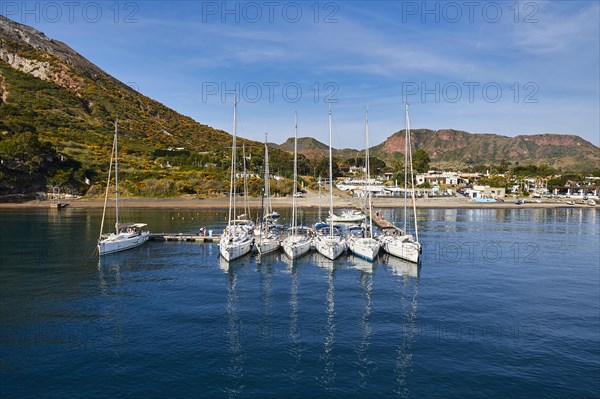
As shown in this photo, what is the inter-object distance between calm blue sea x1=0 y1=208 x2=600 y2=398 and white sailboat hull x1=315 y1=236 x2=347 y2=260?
168 centimetres

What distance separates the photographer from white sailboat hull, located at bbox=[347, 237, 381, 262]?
2002 inches

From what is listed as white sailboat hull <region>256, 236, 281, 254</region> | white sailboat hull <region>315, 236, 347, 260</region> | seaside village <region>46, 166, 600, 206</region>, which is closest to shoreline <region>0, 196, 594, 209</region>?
seaside village <region>46, 166, 600, 206</region>

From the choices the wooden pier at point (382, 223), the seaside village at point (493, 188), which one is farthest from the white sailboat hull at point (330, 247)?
the seaside village at point (493, 188)

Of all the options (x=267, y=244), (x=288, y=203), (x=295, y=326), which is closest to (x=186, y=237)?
(x=267, y=244)

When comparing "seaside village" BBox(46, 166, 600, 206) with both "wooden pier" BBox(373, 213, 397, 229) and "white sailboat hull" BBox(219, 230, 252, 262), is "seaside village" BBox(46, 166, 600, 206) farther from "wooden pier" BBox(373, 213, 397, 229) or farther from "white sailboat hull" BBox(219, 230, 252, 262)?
"white sailboat hull" BBox(219, 230, 252, 262)

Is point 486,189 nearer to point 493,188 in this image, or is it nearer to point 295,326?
point 493,188

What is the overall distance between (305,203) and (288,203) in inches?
193

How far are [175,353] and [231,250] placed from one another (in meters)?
24.8

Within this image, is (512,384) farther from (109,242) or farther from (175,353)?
(109,242)

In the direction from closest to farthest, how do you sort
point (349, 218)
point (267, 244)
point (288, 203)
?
1. point (267, 244)
2. point (349, 218)
3. point (288, 203)

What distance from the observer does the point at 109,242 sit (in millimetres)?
53406

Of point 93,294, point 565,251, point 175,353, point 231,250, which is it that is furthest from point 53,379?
point 565,251

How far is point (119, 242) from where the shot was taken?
5509cm

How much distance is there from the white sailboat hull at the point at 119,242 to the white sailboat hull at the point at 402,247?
33.1 meters
